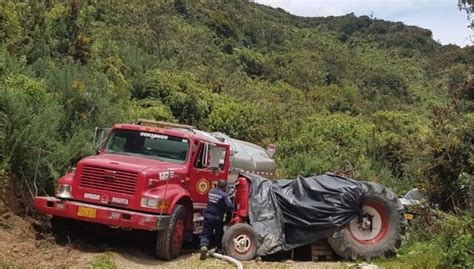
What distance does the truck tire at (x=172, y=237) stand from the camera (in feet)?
31.1

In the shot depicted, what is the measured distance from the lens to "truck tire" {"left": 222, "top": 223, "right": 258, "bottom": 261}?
382 inches

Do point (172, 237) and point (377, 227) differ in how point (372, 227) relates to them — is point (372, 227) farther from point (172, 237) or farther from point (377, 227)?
point (172, 237)

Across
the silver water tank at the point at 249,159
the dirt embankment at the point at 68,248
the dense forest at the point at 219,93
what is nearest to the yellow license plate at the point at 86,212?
the dirt embankment at the point at 68,248

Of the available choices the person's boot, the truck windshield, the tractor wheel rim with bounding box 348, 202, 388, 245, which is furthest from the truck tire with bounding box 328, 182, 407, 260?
the truck windshield

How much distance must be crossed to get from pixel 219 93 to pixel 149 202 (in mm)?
21821

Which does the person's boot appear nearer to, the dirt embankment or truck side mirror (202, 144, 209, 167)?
the dirt embankment

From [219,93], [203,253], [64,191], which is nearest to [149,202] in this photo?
[203,253]

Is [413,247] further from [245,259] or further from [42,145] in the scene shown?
[42,145]

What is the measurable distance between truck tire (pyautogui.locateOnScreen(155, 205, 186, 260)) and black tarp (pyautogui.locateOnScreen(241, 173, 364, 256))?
4.23ft

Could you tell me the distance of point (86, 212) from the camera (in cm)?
939

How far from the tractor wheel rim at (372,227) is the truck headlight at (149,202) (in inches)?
139

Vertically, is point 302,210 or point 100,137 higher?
point 100,137

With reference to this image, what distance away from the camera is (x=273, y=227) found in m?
10.3

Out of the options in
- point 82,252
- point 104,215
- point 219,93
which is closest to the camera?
point 104,215
